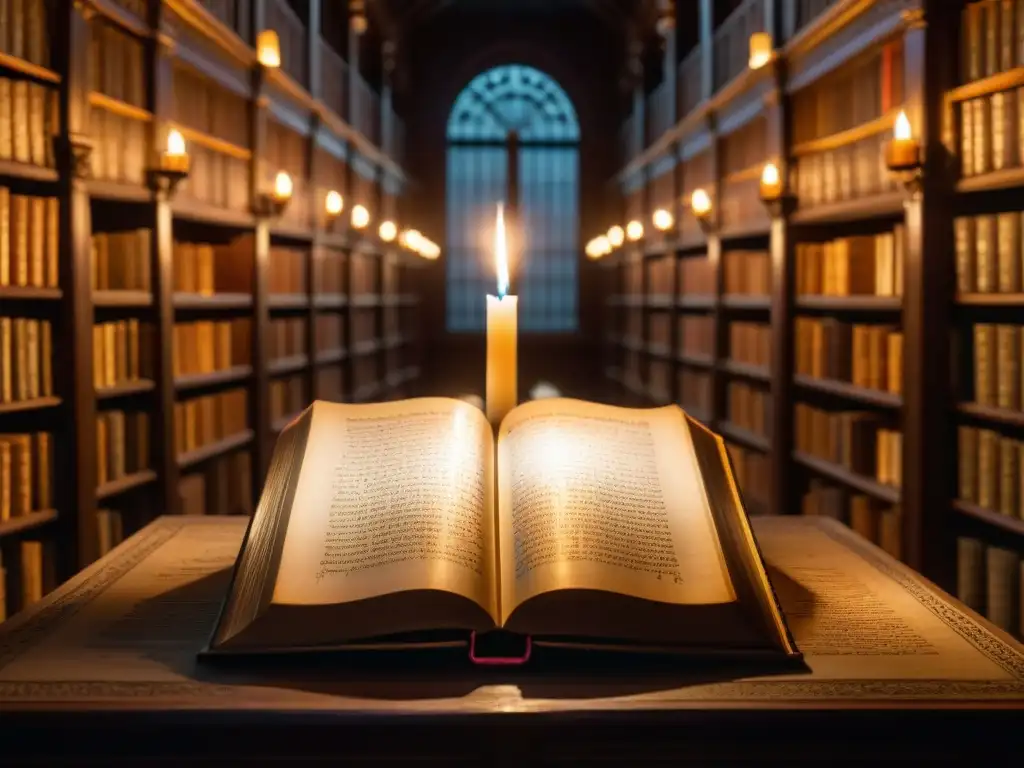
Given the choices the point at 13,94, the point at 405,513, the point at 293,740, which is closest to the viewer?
the point at 293,740

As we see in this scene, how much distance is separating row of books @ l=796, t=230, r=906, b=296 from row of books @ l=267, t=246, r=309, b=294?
297 cm

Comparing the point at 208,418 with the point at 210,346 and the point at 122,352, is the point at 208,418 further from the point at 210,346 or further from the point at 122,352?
the point at 122,352

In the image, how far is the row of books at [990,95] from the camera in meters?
3.56

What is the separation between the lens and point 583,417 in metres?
1.60

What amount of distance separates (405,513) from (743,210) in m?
5.67

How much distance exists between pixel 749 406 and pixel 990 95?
2.93 meters

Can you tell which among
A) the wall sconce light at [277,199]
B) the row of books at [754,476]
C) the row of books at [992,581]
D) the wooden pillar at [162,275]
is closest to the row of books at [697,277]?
the row of books at [754,476]

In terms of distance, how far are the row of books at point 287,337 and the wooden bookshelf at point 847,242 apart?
2649mm

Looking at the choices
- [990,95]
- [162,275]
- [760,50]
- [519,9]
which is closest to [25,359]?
[162,275]

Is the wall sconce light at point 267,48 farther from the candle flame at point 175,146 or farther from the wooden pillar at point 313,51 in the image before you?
the candle flame at point 175,146

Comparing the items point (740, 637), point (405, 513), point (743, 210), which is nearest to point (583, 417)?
point (405, 513)

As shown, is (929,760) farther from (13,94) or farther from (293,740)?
(13,94)

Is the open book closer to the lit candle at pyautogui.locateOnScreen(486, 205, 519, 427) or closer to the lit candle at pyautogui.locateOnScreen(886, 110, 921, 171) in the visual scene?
the lit candle at pyautogui.locateOnScreen(486, 205, 519, 427)

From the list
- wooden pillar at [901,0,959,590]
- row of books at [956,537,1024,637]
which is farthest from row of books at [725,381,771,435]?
row of books at [956,537,1024,637]
